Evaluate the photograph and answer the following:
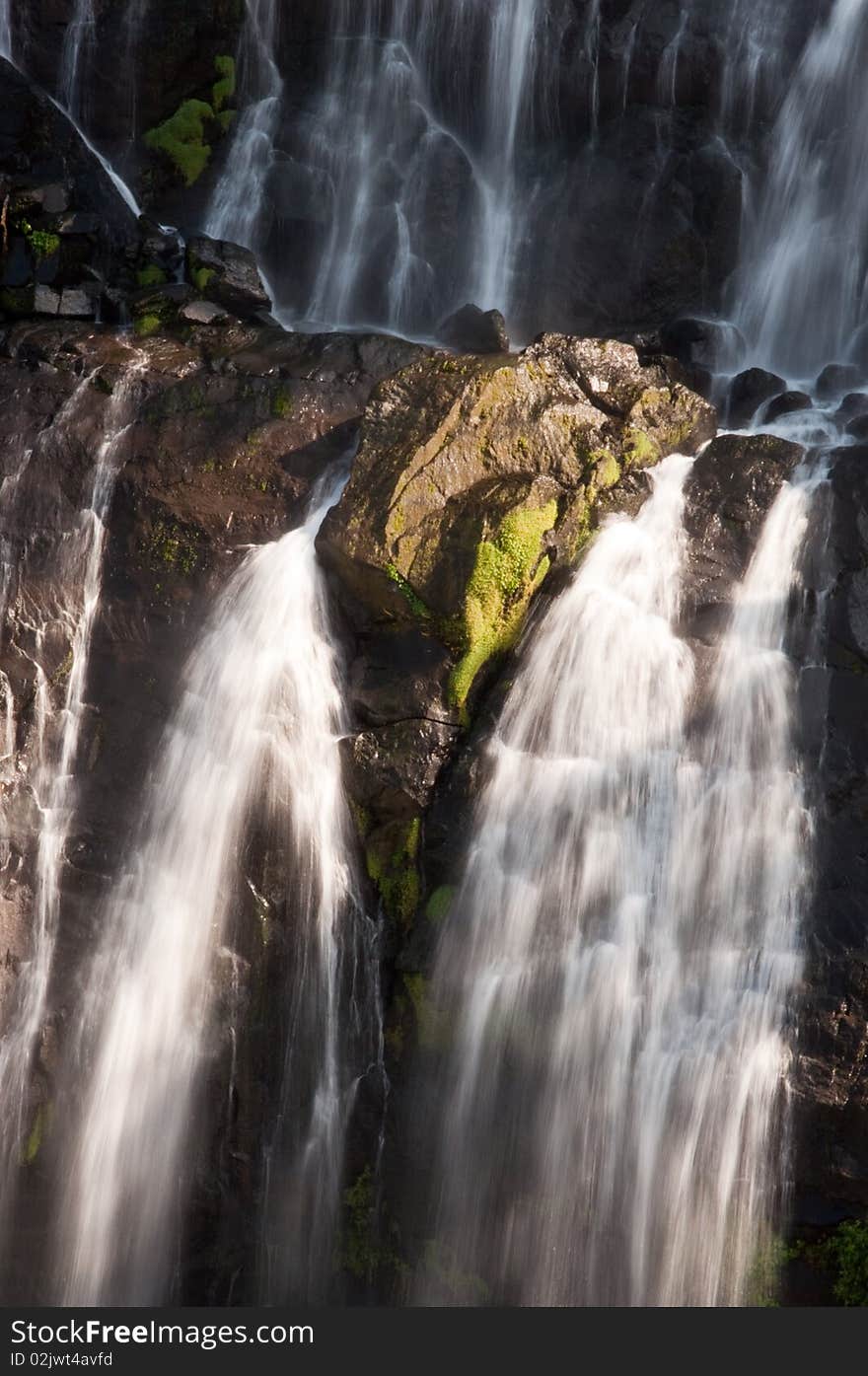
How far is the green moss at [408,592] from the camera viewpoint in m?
11.3

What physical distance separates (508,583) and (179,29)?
13.2 m

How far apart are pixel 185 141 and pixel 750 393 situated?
955 centimetres

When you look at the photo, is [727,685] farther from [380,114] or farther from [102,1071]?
[380,114]

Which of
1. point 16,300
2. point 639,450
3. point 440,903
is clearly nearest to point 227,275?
point 16,300

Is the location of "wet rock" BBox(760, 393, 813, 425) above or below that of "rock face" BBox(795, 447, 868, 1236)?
above

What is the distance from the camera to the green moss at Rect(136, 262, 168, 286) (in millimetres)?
16078

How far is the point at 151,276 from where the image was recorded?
16.1 meters

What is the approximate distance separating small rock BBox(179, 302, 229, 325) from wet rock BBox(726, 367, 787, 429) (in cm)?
606

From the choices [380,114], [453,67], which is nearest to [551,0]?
[453,67]

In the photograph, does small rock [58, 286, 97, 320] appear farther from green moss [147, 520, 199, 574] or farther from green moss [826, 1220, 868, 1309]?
green moss [826, 1220, 868, 1309]

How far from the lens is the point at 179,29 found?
19.6 meters

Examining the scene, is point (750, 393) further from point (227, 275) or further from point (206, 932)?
point (206, 932)

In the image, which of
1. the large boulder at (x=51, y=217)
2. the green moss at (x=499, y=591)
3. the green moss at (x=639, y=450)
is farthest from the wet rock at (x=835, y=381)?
the large boulder at (x=51, y=217)

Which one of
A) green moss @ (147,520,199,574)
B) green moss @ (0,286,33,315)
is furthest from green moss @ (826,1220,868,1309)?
green moss @ (0,286,33,315)
